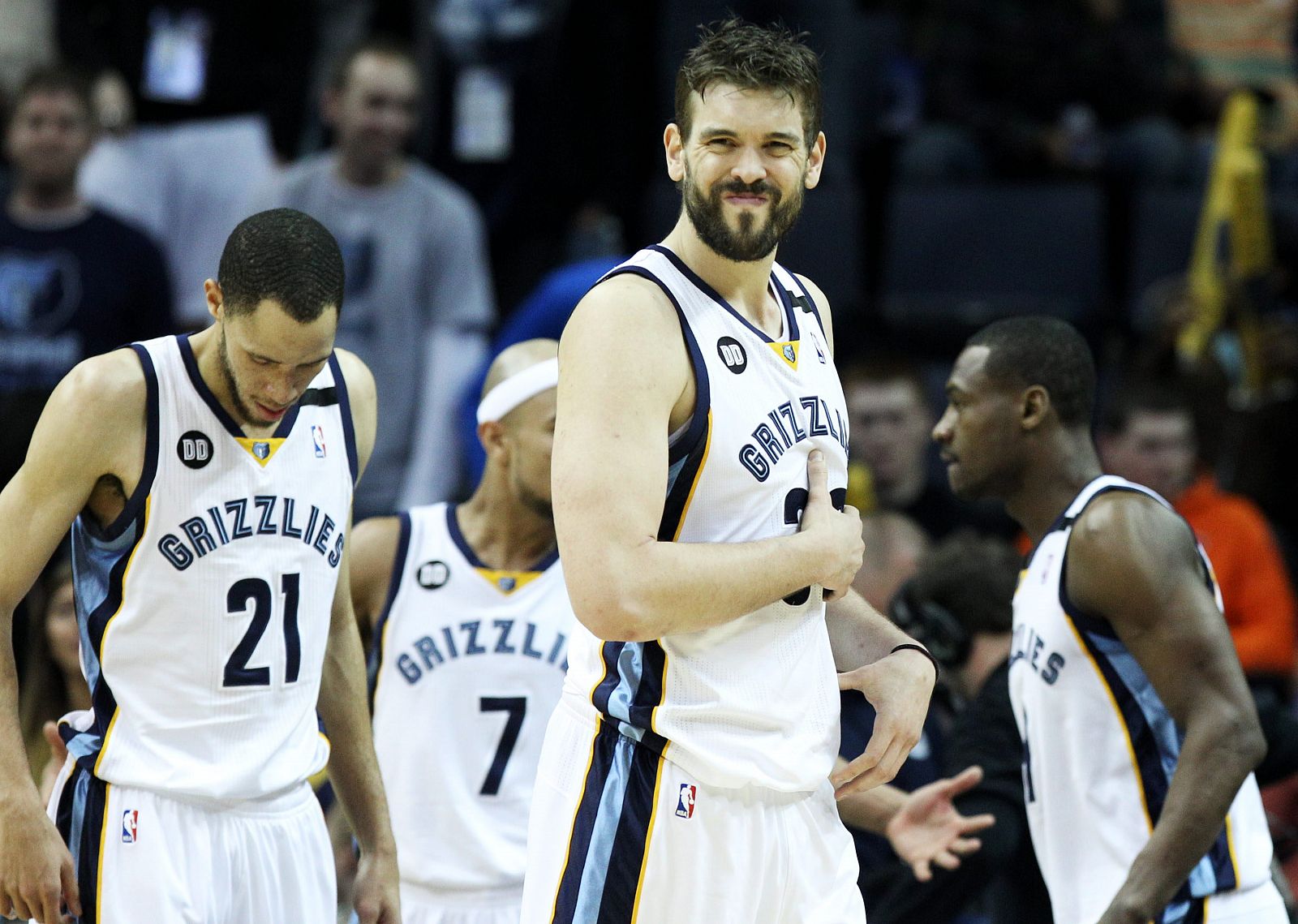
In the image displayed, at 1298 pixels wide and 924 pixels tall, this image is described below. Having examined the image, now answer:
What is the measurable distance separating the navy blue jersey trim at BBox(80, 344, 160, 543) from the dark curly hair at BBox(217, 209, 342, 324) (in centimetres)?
24

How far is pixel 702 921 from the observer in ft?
11.0

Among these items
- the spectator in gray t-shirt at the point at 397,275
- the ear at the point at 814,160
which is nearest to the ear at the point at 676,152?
the ear at the point at 814,160

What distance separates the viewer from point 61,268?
298 inches

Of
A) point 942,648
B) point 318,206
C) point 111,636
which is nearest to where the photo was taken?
point 111,636

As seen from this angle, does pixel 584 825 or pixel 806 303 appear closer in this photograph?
pixel 584 825

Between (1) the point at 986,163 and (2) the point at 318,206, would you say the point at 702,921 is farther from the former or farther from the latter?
(1) the point at 986,163

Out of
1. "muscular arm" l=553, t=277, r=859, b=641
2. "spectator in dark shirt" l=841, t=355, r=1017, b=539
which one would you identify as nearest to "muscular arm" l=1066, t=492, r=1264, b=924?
"muscular arm" l=553, t=277, r=859, b=641

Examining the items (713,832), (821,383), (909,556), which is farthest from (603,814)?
Answer: (909,556)

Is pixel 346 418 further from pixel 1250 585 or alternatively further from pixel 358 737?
pixel 1250 585

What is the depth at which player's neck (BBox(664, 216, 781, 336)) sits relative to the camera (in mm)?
3465

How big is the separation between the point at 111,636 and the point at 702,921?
1438 mm

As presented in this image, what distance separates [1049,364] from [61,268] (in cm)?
453

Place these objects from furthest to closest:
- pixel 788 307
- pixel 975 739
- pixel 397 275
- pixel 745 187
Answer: pixel 397 275 < pixel 975 739 < pixel 788 307 < pixel 745 187

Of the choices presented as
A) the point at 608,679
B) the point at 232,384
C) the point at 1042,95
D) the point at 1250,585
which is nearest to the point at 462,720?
the point at 232,384
